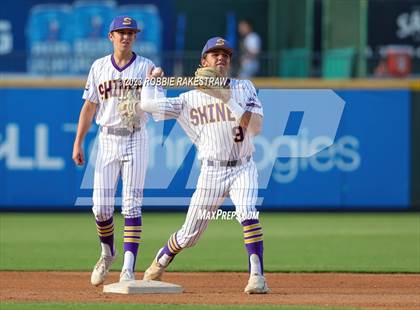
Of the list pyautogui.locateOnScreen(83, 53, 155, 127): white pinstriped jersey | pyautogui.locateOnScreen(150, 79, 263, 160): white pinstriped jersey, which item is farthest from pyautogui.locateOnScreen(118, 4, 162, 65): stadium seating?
pyautogui.locateOnScreen(150, 79, 263, 160): white pinstriped jersey

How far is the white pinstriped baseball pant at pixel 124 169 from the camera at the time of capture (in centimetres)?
895

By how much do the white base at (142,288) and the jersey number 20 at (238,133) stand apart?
1.29 meters

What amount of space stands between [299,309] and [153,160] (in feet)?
32.5

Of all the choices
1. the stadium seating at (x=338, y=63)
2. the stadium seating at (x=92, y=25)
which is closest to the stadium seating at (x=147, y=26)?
the stadium seating at (x=92, y=25)

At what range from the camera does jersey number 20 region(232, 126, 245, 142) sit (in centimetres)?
875

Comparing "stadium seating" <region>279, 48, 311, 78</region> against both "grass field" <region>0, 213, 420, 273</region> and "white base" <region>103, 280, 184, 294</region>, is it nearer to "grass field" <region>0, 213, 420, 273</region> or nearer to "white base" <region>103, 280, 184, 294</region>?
"grass field" <region>0, 213, 420, 273</region>

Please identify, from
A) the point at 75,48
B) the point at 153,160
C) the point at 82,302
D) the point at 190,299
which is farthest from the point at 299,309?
the point at 75,48

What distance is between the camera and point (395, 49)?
19.2m

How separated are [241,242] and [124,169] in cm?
515

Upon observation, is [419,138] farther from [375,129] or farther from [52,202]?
[52,202]

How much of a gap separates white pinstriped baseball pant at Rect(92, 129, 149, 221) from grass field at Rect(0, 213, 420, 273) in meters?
2.03

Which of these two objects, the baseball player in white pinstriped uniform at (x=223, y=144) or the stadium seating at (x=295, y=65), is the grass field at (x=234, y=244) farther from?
the stadium seating at (x=295, y=65)

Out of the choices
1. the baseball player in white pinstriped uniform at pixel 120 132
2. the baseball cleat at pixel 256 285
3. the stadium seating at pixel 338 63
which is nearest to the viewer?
the baseball cleat at pixel 256 285

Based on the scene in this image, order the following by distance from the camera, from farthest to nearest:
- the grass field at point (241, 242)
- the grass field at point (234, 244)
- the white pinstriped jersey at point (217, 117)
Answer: the grass field at point (241, 242)
the grass field at point (234, 244)
the white pinstriped jersey at point (217, 117)
